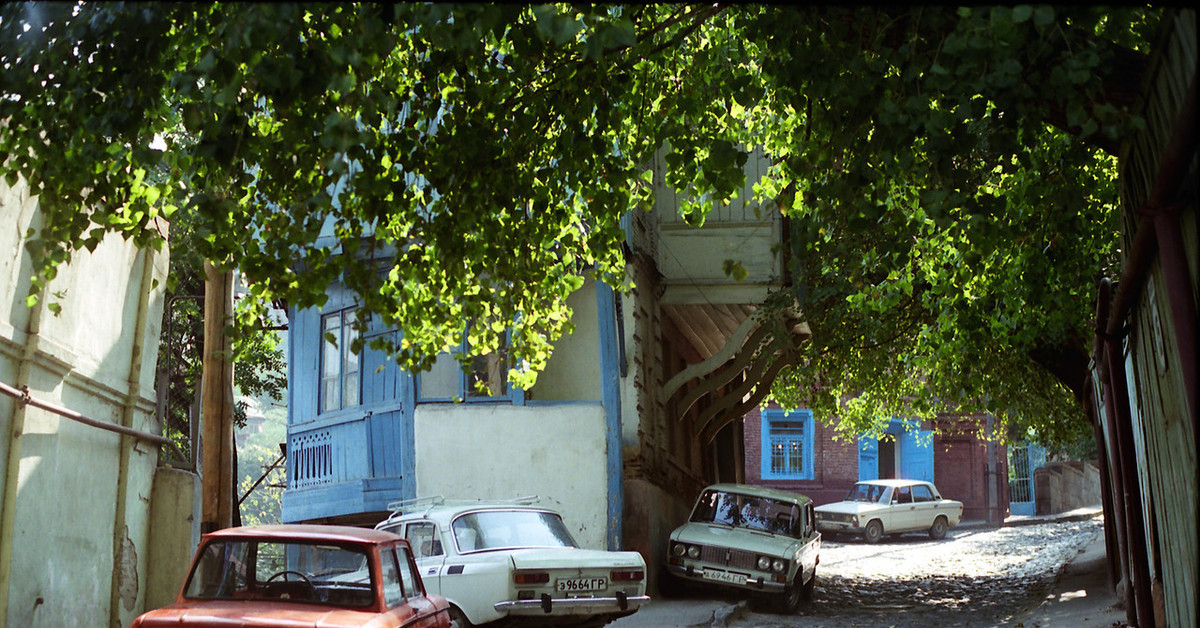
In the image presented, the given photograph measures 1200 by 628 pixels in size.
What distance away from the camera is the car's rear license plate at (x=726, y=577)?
15.3 m

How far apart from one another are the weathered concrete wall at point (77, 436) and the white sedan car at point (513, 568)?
2.65m

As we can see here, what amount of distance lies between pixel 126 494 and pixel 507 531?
12.2ft

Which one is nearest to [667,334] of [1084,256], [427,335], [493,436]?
[493,436]

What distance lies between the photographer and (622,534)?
→ 1630cm

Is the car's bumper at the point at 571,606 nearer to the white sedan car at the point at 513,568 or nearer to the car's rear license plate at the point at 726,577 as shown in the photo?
the white sedan car at the point at 513,568

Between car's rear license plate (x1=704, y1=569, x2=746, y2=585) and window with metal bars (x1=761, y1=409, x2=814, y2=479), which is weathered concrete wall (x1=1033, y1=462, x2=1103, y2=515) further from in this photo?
car's rear license plate (x1=704, y1=569, x2=746, y2=585)

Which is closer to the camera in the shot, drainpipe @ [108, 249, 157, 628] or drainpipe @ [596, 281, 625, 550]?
drainpipe @ [108, 249, 157, 628]

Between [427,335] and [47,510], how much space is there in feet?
10.7

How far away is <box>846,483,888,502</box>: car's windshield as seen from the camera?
31444 millimetres

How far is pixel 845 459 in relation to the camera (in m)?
38.0

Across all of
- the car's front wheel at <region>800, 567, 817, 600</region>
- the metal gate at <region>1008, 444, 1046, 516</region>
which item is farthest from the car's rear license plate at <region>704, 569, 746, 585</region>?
the metal gate at <region>1008, 444, 1046, 516</region>

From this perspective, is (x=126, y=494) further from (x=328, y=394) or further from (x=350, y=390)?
(x=328, y=394)

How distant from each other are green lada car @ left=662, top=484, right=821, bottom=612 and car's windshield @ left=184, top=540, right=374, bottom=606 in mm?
8791

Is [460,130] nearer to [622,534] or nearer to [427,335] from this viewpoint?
[427,335]
